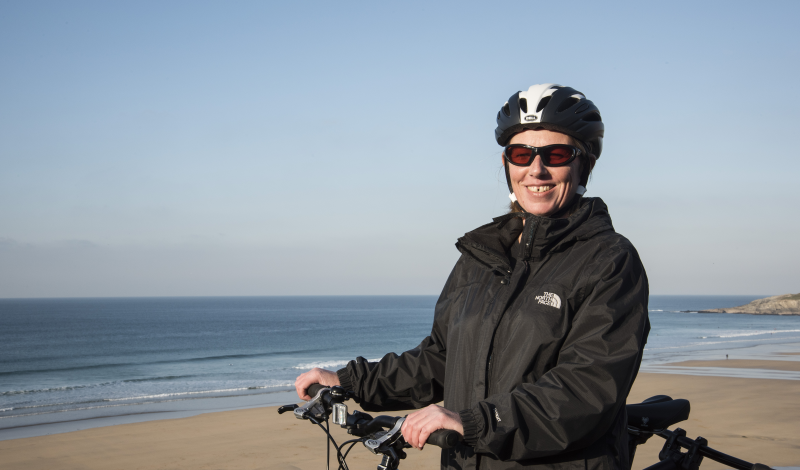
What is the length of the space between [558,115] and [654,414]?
5.26 ft

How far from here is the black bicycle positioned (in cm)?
186

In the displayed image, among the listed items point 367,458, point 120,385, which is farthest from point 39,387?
point 367,458

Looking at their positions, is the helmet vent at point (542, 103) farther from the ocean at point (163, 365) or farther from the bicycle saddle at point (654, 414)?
the ocean at point (163, 365)

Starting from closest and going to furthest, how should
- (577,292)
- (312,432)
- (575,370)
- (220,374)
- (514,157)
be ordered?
(575,370) < (577,292) < (514,157) < (312,432) < (220,374)

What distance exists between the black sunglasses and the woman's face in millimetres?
15

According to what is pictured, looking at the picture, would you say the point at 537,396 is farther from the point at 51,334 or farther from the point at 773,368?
the point at 51,334

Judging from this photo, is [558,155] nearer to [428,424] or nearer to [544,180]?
[544,180]

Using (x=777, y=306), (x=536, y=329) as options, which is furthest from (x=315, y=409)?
(x=777, y=306)

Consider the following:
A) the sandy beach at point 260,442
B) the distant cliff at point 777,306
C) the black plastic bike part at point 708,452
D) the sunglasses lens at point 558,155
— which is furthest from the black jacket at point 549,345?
the distant cliff at point 777,306

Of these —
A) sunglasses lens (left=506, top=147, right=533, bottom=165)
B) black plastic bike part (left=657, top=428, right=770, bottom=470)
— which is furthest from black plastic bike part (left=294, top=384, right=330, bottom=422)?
black plastic bike part (left=657, top=428, right=770, bottom=470)

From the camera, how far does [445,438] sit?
1.60 m

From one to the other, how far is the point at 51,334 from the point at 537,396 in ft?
211

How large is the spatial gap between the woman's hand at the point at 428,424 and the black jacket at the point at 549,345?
0.10ft

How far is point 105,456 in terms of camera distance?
31.7 feet
